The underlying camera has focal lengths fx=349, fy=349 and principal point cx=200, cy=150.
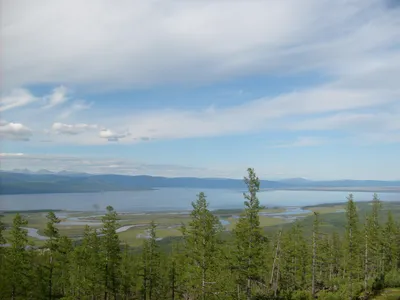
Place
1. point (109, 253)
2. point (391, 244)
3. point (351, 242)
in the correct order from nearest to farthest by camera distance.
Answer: point (109, 253)
point (351, 242)
point (391, 244)

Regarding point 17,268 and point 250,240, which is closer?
point 250,240

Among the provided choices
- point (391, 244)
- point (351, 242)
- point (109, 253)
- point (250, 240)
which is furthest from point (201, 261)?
point (391, 244)

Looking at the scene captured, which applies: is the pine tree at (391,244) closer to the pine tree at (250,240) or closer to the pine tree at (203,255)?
the pine tree at (250,240)

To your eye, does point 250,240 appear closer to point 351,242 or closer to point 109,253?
point 109,253

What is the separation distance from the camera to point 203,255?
99.9ft

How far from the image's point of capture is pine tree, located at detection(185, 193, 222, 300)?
98.1ft

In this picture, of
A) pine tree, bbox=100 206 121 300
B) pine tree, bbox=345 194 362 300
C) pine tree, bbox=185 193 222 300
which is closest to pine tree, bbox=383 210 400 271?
pine tree, bbox=345 194 362 300

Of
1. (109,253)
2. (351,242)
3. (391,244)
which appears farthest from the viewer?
(391,244)

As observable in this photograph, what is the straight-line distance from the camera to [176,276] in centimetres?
5334

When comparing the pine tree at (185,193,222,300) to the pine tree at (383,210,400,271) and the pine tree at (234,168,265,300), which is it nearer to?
the pine tree at (234,168,265,300)

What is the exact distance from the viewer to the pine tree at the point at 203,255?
29891 millimetres

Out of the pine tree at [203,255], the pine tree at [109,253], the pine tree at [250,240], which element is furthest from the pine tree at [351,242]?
the pine tree at [109,253]

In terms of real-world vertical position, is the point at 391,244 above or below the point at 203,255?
below

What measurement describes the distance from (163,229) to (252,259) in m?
130
